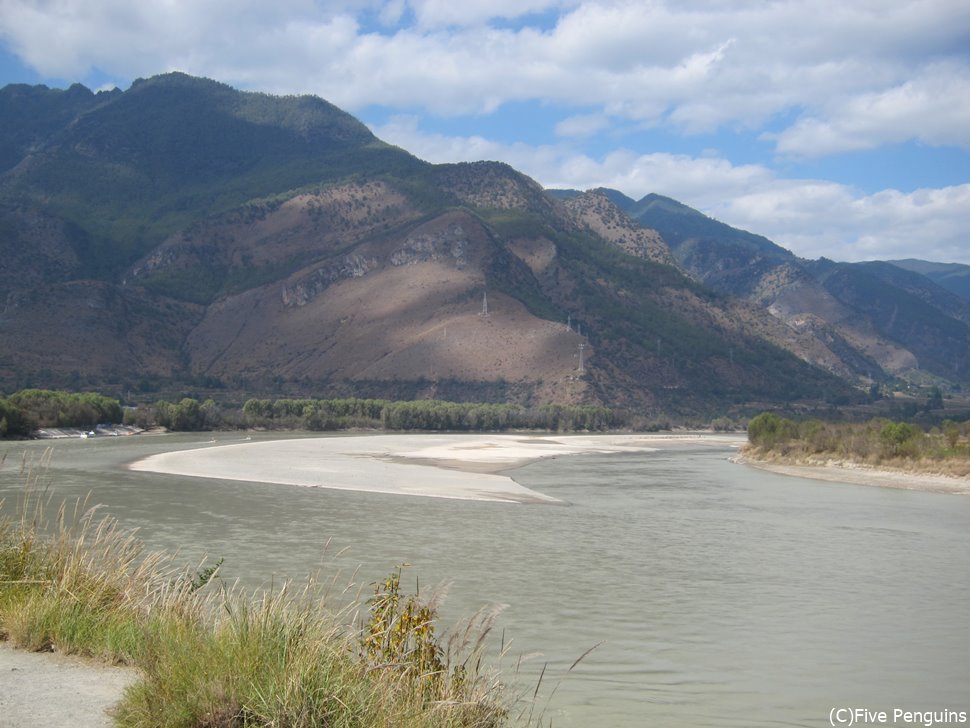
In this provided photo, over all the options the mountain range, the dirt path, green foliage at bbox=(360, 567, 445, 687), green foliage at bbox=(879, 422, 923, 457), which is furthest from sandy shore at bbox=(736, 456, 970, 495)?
the mountain range

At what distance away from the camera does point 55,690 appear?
7.78m

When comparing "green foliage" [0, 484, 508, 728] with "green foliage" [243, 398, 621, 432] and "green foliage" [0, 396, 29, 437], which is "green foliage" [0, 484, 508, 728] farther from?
"green foliage" [243, 398, 621, 432]

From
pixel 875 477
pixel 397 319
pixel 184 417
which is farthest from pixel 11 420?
pixel 397 319

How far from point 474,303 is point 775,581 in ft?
435

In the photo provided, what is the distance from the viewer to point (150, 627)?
832 cm

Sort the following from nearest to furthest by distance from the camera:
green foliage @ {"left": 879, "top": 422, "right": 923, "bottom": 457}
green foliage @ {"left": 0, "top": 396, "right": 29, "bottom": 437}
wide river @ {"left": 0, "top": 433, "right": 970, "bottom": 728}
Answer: wide river @ {"left": 0, "top": 433, "right": 970, "bottom": 728} < green foliage @ {"left": 879, "top": 422, "right": 923, "bottom": 457} < green foliage @ {"left": 0, "top": 396, "right": 29, "bottom": 437}

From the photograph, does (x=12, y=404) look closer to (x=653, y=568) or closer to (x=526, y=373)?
(x=653, y=568)

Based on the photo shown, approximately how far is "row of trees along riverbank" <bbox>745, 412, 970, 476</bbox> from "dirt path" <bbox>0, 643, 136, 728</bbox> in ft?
169

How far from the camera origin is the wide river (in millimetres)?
13344

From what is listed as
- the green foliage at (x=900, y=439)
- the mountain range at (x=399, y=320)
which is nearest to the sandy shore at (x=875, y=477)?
the green foliage at (x=900, y=439)

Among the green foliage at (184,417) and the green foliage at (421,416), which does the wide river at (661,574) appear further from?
the green foliage at (421,416)

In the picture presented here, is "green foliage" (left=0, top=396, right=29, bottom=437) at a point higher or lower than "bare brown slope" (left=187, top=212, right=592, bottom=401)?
lower

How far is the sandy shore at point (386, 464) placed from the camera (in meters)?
42.2

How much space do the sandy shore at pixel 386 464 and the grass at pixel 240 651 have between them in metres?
28.6
